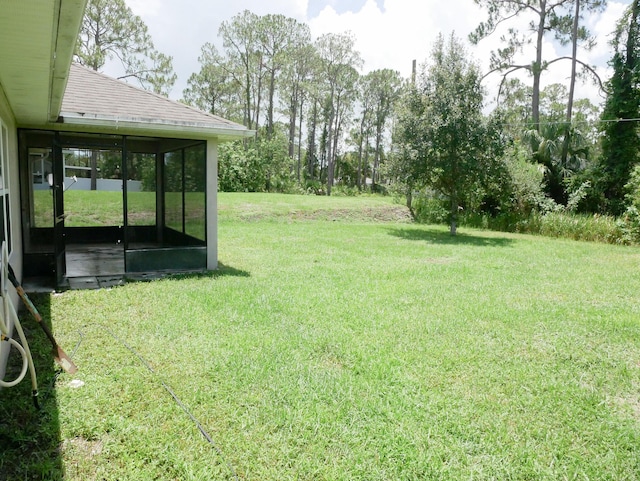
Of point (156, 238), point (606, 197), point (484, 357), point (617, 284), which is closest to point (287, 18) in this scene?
point (606, 197)

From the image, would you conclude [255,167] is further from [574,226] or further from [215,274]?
[215,274]

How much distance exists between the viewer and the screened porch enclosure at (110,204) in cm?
730

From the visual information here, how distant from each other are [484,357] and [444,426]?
1.45 m

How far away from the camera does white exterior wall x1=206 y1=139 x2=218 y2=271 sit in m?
7.80

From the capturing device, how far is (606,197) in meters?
16.9

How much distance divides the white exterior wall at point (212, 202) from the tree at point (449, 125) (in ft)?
25.5

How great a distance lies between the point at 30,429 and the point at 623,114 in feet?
64.9

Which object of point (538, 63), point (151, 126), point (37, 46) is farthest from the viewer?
point (538, 63)

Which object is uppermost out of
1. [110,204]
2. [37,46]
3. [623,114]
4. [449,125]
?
[623,114]

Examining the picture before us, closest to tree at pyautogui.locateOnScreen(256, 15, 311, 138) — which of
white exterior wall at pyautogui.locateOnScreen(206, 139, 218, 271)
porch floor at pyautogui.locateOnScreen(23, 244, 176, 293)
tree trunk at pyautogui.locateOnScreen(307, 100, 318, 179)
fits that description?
tree trunk at pyautogui.locateOnScreen(307, 100, 318, 179)

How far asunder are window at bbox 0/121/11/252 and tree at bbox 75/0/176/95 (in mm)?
19106

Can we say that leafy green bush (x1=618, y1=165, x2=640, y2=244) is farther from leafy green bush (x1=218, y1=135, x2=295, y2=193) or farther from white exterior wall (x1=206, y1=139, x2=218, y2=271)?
leafy green bush (x1=218, y1=135, x2=295, y2=193)

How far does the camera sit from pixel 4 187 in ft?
15.8

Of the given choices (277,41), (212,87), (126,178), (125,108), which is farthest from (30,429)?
(212,87)
